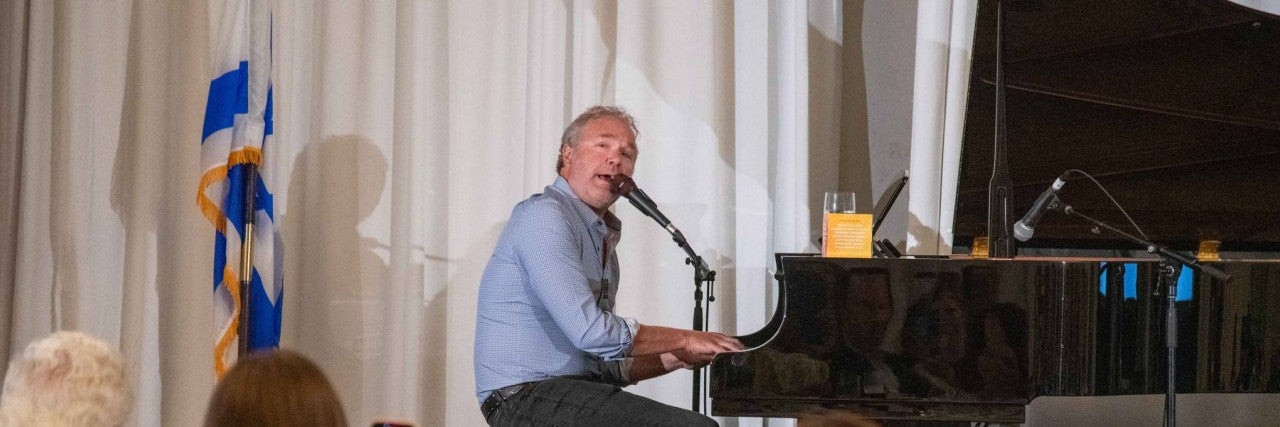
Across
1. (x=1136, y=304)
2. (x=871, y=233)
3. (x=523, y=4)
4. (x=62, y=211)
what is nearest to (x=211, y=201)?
(x=62, y=211)

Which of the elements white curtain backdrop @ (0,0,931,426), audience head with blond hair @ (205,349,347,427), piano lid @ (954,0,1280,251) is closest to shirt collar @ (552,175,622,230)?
piano lid @ (954,0,1280,251)

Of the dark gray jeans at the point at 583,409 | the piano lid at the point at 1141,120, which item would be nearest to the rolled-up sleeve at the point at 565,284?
the dark gray jeans at the point at 583,409

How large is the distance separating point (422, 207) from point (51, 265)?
53.3 inches

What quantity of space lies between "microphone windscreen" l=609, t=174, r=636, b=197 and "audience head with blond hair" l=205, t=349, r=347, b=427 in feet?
6.15

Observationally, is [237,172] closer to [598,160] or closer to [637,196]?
[598,160]

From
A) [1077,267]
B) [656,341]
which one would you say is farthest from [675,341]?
[1077,267]

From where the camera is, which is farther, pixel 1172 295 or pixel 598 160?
pixel 598 160

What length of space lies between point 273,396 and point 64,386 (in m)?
0.58

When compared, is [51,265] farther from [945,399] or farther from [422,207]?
[945,399]

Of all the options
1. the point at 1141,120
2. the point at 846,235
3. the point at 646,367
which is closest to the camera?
the point at 846,235

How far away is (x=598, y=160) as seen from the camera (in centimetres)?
335

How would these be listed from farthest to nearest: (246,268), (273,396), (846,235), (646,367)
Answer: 1. (246,268)
2. (646,367)
3. (846,235)
4. (273,396)

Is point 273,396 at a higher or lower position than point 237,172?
lower

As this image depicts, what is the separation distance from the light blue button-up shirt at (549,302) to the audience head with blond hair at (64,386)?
4.36ft
